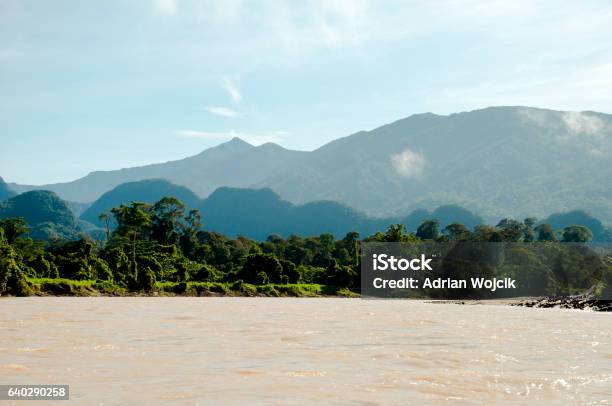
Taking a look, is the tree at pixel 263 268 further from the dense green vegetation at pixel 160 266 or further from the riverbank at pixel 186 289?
the riverbank at pixel 186 289

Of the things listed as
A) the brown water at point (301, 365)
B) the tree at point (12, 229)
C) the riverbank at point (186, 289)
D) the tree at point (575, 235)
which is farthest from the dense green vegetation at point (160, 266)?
the brown water at point (301, 365)

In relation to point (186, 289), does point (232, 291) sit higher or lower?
lower

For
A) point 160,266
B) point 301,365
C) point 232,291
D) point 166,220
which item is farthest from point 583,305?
point 166,220

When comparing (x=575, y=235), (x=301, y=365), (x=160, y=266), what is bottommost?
(x=160, y=266)

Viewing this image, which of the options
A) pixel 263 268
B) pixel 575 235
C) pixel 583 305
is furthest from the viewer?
pixel 575 235

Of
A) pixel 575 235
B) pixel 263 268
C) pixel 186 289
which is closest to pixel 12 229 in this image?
pixel 186 289

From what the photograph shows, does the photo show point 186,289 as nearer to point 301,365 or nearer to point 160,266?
point 160,266

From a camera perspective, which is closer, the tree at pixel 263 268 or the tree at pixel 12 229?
the tree at pixel 12 229

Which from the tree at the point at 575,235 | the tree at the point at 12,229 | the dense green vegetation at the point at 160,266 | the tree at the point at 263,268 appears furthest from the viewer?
the tree at the point at 575,235

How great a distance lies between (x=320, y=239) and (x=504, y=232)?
36741 millimetres

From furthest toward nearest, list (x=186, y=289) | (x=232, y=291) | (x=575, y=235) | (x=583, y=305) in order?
(x=575, y=235) < (x=232, y=291) < (x=186, y=289) < (x=583, y=305)

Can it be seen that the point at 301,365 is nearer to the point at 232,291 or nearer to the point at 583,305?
the point at 583,305

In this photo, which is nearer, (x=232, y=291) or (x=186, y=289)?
(x=186, y=289)

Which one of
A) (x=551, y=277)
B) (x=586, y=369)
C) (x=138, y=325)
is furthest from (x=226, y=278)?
(x=586, y=369)
